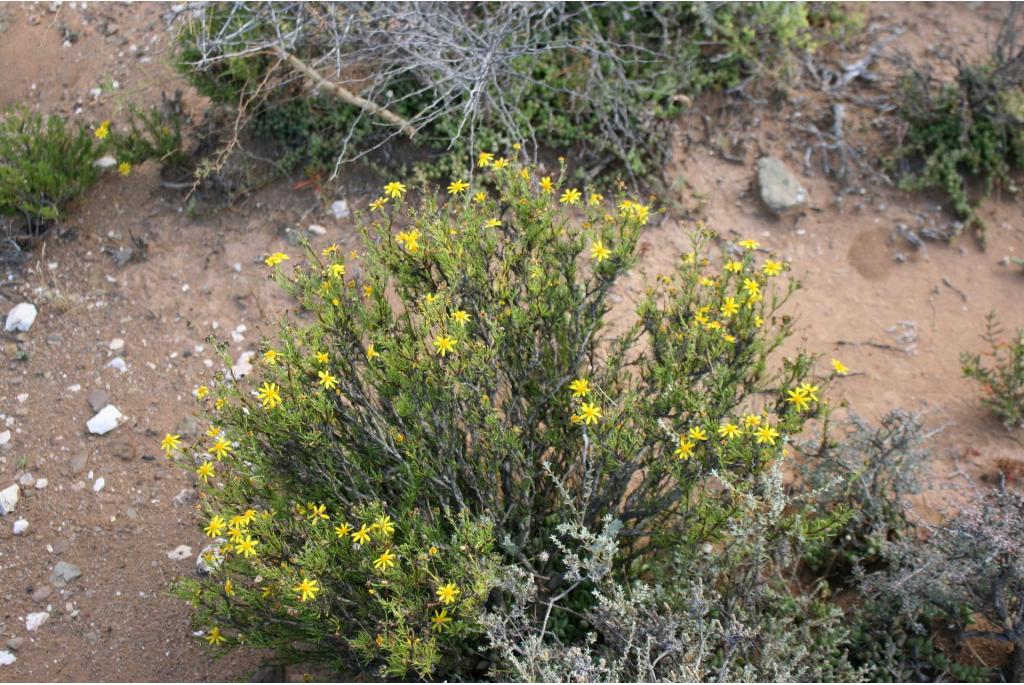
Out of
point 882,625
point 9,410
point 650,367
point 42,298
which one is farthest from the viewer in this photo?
point 42,298

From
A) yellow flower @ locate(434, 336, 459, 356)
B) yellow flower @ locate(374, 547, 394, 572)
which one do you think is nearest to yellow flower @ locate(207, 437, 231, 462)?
yellow flower @ locate(374, 547, 394, 572)

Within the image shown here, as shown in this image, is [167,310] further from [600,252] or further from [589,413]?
[589,413]

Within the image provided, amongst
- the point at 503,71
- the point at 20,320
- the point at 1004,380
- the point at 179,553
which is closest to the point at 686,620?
the point at 179,553

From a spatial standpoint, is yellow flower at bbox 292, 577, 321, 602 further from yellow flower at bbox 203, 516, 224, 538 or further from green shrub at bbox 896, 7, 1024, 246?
green shrub at bbox 896, 7, 1024, 246

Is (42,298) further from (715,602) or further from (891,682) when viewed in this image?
(891,682)

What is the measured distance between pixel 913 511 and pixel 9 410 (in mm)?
4196

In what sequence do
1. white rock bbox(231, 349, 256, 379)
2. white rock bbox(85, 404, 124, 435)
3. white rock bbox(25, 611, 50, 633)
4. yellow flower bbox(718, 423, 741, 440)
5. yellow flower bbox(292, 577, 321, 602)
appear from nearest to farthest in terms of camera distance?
1. yellow flower bbox(292, 577, 321, 602)
2. yellow flower bbox(718, 423, 741, 440)
3. white rock bbox(25, 611, 50, 633)
4. white rock bbox(85, 404, 124, 435)
5. white rock bbox(231, 349, 256, 379)

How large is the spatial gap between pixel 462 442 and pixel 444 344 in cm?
44

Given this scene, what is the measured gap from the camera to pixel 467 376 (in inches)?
105

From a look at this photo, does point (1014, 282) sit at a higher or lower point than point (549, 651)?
lower

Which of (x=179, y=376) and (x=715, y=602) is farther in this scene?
(x=179, y=376)

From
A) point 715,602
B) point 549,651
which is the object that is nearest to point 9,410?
point 549,651

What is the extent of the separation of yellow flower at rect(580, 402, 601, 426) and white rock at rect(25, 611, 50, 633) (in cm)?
240

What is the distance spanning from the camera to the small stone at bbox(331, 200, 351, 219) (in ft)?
16.6
